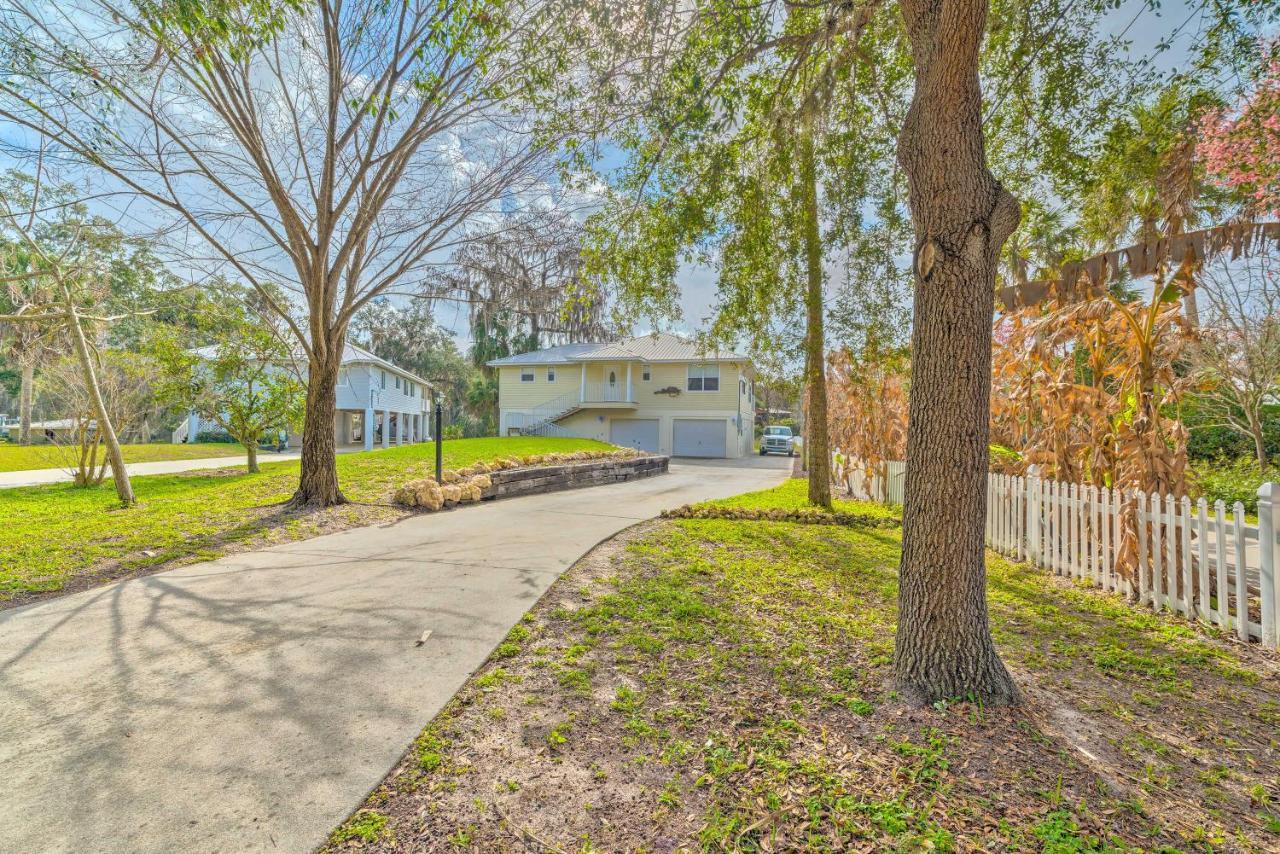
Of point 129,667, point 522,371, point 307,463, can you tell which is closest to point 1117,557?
point 129,667

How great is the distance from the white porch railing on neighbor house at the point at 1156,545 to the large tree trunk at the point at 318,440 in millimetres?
9119

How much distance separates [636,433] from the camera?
90.8ft

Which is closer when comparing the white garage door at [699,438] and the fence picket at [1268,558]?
the fence picket at [1268,558]

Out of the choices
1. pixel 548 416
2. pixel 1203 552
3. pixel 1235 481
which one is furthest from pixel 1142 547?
pixel 548 416

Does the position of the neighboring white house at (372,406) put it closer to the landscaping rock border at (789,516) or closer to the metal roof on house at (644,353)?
the metal roof on house at (644,353)

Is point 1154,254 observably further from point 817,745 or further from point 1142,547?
point 817,745

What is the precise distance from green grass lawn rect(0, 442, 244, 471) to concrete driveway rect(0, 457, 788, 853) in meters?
11.7

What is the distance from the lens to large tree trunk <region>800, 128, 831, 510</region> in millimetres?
6766

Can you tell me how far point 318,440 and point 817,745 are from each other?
7.99 meters

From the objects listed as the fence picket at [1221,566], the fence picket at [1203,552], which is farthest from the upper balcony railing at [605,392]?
the fence picket at [1221,566]

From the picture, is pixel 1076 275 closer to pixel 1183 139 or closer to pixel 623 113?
pixel 1183 139

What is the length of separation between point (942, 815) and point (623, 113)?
20.0 feet

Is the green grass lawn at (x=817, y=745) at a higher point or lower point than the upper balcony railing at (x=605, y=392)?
lower

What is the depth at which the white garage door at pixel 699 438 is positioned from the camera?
1056 inches
